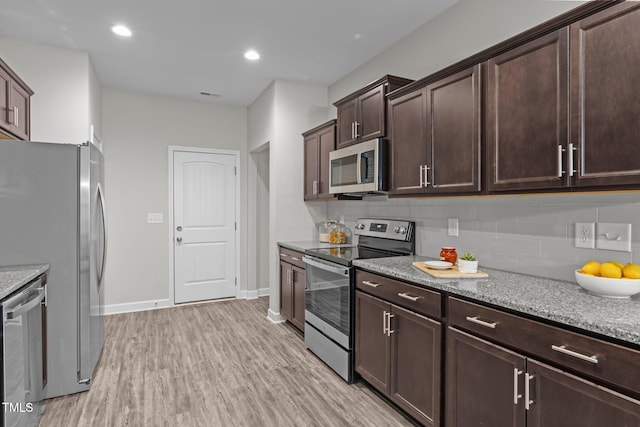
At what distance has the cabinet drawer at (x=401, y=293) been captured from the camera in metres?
1.90

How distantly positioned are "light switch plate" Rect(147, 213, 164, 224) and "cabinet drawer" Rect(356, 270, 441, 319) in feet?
10.5

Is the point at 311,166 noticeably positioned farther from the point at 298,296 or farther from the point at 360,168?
the point at 298,296

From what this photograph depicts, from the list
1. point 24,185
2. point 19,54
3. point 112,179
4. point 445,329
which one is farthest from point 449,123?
point 112,179

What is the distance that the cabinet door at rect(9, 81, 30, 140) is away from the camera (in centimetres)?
268

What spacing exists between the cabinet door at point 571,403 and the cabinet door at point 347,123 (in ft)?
7.37

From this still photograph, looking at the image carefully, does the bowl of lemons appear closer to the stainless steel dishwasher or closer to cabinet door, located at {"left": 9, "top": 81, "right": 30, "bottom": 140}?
the stainless steel dishwasher

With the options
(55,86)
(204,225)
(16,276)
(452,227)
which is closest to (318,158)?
(452,227)

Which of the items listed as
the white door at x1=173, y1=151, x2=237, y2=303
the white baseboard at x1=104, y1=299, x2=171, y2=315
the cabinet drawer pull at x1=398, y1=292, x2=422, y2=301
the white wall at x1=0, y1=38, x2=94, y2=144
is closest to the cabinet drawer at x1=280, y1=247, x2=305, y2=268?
the white door at x1=173, y1=151, x2=237, y2=303

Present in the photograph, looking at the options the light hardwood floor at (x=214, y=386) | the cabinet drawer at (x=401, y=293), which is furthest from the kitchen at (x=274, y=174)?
the light hardwood floor at (x=214, y=386)

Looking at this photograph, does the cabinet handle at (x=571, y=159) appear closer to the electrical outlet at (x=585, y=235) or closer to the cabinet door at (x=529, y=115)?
the cabinet door at (x=529, y=115)

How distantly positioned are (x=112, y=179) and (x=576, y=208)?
15.4 ft

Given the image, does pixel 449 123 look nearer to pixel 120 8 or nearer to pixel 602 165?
pixel 602 165

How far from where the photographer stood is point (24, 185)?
2416 mm

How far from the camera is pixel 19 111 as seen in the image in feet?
9.29
